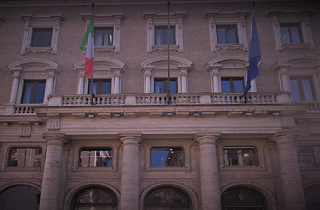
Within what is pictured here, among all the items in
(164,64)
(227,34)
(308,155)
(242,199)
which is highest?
(227,34)

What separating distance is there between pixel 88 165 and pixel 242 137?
9.09 metres

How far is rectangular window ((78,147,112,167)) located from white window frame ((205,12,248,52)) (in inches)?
391

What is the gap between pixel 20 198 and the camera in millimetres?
19109

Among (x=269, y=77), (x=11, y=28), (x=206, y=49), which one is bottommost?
(x=269, y=77)

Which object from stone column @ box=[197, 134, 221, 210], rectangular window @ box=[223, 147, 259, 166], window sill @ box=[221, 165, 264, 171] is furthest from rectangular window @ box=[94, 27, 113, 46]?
window sill @ box=[221, 165, 264, 171]

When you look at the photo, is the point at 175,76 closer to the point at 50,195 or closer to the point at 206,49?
the point at 206,49

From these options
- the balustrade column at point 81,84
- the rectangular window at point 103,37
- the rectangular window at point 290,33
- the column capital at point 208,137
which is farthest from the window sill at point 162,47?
the rectangular window at point 290,33

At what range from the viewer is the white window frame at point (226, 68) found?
70.5 feet

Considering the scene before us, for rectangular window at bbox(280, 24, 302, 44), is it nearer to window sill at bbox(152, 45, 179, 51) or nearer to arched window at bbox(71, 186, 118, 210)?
window sill at bbox(152, 45, 179, 51)

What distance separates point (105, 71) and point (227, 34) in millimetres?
9001

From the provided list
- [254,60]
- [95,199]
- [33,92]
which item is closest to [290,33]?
[254,60]

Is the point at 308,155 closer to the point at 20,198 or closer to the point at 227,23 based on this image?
the point at 227,23

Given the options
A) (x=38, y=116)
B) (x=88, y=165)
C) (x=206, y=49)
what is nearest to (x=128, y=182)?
(x=88, y=165)

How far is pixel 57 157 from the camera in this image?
57.4ft
